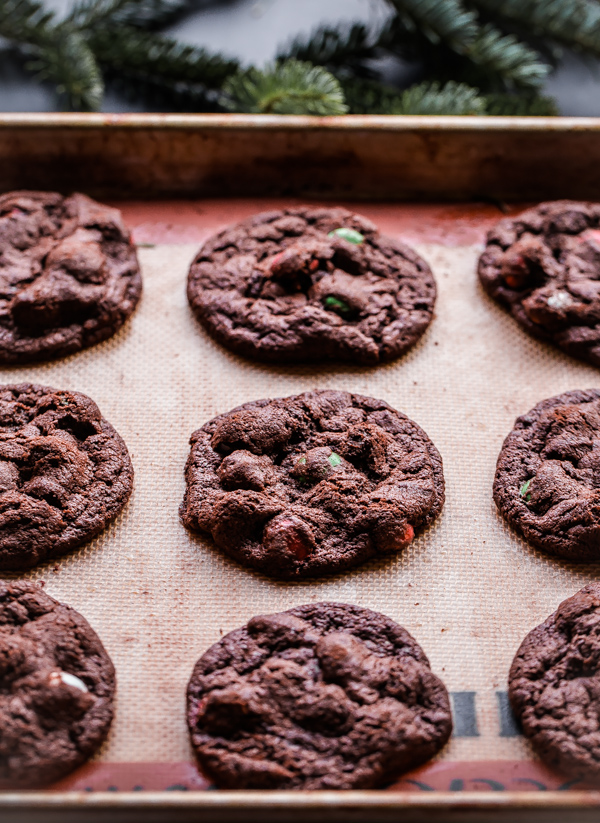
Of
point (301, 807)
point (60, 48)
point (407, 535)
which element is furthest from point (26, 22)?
point (301, 807)

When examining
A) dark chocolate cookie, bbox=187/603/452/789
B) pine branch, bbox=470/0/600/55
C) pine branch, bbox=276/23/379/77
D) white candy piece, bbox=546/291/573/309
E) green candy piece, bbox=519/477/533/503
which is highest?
pine branch, bbox=470/0/600/55

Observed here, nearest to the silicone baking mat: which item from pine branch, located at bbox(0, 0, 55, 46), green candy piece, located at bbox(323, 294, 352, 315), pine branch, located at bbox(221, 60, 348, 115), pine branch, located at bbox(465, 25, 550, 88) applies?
green candy piece, located at bbox(323, 294, 352, 315)

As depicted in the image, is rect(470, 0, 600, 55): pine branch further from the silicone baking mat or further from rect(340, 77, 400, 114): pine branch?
the silicone baking mat

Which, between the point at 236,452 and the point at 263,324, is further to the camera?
the point at 263,324

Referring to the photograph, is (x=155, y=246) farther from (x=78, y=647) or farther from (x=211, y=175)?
(x=78, y=647)

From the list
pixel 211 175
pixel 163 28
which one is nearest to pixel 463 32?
pixel 211 175

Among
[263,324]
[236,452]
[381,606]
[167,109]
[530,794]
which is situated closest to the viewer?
[530,794]

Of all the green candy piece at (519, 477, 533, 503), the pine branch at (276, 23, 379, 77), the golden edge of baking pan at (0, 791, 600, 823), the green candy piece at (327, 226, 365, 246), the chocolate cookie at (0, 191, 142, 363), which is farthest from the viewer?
the pine branch at (276, 23, 379, 77)
